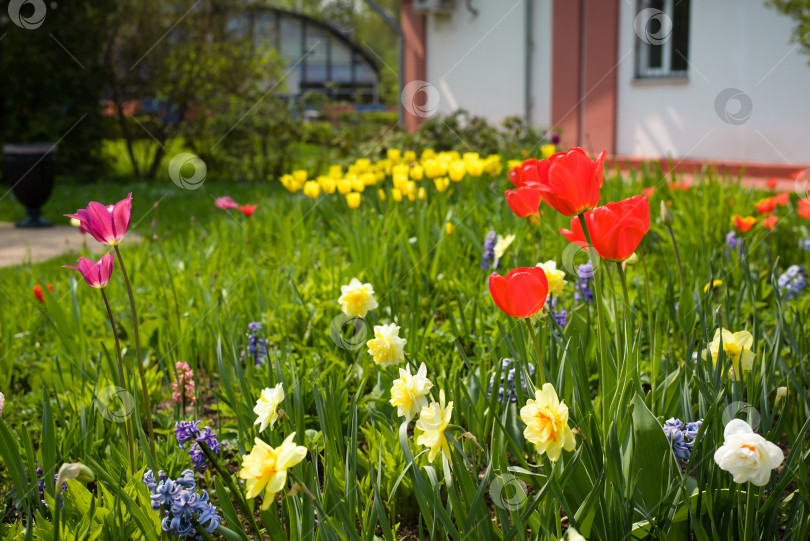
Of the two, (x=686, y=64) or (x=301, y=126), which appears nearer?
(x=686, y=64)

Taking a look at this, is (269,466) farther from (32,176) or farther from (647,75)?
(647,75)

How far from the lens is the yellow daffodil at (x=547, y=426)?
3.67 ft

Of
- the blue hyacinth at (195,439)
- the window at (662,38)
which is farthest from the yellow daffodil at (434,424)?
the window at (662,38)

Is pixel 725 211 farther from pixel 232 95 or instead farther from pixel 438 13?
pixel 438 13

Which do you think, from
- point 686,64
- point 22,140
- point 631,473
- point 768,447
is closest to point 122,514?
point 631,473

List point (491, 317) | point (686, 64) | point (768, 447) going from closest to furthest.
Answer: point (768, 447), point (491, 317), point (686, 64)

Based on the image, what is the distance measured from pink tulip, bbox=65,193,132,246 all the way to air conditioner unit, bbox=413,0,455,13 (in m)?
12.4

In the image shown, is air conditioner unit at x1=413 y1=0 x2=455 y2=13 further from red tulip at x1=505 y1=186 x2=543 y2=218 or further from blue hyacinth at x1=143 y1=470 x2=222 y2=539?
blue hyacinth at x1=143 y1=470 x2=222 y2=539

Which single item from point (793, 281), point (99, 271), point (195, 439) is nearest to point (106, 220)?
point (99, 271)

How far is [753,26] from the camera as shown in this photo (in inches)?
305

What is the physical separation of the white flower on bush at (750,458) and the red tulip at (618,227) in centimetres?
35

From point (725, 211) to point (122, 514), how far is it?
10.7 feet

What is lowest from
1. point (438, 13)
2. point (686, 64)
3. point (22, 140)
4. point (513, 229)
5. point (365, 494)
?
point (365, 494)

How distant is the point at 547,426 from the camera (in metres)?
1.12
